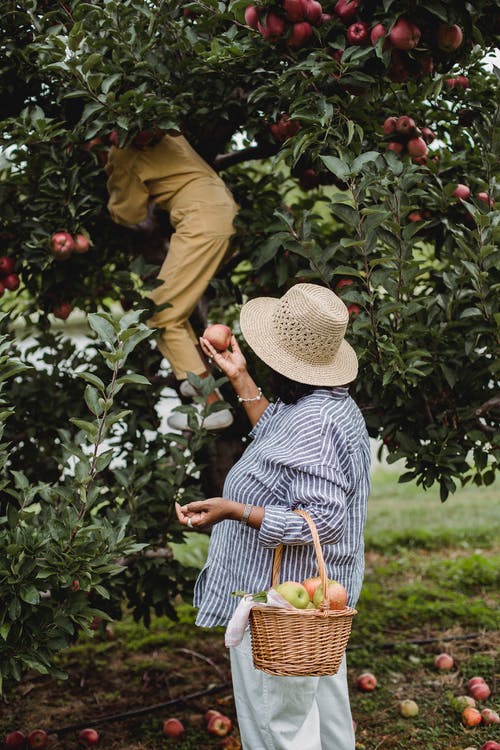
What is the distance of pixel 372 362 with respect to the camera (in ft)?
8.63

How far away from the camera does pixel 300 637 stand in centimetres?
192

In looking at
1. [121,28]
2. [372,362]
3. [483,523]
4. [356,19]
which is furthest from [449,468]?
[483,523]

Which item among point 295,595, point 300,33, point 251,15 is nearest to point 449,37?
point 300,33

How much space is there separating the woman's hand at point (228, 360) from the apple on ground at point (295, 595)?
817 millimetres

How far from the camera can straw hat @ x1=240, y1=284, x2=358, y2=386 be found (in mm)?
2254

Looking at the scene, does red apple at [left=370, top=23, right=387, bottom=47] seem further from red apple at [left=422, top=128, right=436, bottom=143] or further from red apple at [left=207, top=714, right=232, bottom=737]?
red apple at [left=207, top=714, right=232, bottom=737]

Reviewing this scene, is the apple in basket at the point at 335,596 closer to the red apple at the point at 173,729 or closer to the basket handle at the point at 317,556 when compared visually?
the basket handle at the point at 317,556

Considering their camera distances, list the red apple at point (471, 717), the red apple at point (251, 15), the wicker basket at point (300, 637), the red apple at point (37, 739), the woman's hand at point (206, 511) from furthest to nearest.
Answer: the red apple at point (471, 717)
the red apple at point (37, 739)
the red apple at point (251, 15)
the woman's hand at point (206, 511)
the wicker basket at point (300, 637)

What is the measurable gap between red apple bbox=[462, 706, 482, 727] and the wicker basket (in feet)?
5.18

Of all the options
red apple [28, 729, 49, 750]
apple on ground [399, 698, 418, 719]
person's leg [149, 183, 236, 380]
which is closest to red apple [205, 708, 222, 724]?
red apple [28, 729, 49, 750]

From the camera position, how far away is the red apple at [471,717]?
3.25 metres

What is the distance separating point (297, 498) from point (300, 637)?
13.7 inches

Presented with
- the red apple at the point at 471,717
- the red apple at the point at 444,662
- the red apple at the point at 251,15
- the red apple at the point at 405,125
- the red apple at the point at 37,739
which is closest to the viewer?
the red apple at the point at 251,15

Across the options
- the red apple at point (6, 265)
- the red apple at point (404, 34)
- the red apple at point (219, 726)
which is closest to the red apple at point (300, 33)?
the red apple at point (404, 34)
